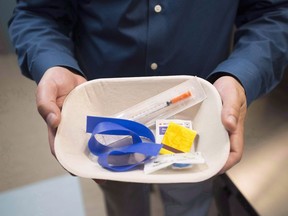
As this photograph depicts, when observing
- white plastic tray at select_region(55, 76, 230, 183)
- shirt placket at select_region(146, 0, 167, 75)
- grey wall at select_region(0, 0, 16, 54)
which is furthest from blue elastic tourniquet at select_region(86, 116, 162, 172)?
grey wall at select_region(0, 0, 16, 54)

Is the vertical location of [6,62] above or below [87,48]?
below

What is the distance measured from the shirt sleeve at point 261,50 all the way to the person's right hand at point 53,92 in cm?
21

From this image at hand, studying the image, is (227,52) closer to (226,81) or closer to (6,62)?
(226,81)

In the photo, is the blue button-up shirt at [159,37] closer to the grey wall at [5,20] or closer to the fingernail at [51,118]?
the fingernail at [51,118]

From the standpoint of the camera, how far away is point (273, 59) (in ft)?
1.53

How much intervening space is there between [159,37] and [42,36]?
18 centimetres

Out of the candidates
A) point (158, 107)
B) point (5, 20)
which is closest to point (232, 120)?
point (158, 107)

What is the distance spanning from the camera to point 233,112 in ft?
1.19

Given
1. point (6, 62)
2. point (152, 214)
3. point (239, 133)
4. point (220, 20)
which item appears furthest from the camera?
point (6, 62)

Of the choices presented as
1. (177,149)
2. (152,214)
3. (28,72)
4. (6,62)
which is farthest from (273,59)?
(6,62)

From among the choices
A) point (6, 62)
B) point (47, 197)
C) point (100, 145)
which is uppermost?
point (100, 145)

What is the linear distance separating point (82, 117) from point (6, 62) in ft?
3.34

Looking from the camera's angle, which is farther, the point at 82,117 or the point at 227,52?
the point at 227,52

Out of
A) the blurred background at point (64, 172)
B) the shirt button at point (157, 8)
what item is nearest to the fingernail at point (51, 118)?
the shirt button at point (157, 8)
